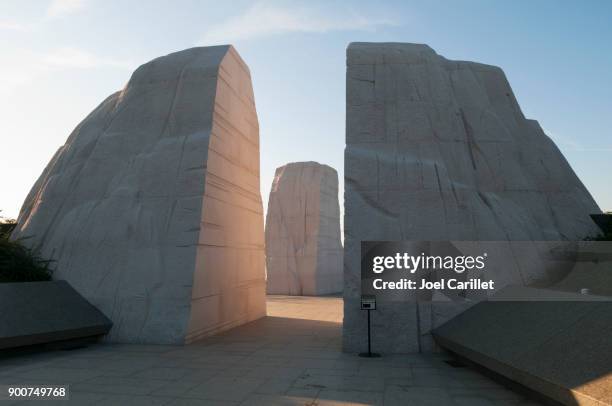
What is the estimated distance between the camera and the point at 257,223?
14.3 metres

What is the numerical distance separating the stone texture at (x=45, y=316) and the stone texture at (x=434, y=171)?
523 cm

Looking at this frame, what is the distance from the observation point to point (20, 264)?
9.70m

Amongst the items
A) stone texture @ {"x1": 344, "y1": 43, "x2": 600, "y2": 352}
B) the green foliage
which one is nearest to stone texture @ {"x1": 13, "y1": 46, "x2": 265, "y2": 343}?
the green foliage

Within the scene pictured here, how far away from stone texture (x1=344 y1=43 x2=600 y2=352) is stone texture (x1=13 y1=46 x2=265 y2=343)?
348cm

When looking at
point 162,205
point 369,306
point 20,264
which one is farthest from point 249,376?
point 20,264

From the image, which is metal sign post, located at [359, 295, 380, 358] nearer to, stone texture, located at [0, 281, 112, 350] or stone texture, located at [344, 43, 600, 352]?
stone texture, located at [344, 43, 600, 352]

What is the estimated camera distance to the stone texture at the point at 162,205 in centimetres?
957

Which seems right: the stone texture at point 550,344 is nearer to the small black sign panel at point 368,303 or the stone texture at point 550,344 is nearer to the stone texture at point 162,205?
the small black sign panel at point 368,303

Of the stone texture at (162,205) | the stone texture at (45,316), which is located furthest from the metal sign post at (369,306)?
the stone texture at (45,316)

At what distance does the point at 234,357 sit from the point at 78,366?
254 centimetres

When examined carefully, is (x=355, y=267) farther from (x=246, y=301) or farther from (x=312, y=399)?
(x=246, y=301)

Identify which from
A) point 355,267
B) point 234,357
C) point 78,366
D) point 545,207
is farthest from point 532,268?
point 78,366

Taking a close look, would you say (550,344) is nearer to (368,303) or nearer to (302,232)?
(368,303)

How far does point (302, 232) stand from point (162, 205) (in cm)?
1512
